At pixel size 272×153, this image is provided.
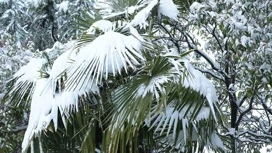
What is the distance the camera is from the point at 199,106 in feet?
8.64

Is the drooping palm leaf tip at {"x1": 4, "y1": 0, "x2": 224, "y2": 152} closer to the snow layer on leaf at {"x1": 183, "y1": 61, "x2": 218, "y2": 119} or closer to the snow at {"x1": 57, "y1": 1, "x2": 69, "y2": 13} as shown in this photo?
the snow layer on leaf at {"x1": 183, "y1": 61, "x2": 218, "y2": 119}

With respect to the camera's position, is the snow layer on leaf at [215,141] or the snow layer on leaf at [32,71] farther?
the snow layer on leaf at [32,71]

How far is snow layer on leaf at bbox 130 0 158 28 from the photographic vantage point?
2.96 m

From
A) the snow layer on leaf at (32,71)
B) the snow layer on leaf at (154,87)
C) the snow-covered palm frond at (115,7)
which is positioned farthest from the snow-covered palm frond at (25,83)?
the snow layer on leaf at (154,87)

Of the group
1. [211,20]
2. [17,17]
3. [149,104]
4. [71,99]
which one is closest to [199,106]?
[149,104]

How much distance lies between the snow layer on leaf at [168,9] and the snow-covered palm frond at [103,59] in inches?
22.8

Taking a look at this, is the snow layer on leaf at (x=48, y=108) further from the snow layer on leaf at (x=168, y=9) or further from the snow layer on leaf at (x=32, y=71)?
the snow layer on leaf at (x=168, y=9)

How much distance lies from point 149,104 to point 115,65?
31 centimetres

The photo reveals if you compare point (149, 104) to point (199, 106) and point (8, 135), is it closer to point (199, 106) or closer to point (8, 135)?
point (199, 106)

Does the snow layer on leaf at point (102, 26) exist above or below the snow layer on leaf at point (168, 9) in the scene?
below

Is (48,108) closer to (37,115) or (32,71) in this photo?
(37,115)

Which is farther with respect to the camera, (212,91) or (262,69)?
(262,69)

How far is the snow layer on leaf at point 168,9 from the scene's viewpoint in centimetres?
312

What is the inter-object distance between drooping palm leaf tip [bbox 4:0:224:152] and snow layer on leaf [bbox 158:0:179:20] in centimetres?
18
